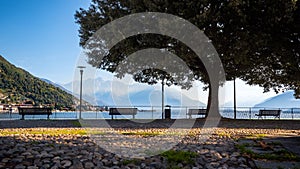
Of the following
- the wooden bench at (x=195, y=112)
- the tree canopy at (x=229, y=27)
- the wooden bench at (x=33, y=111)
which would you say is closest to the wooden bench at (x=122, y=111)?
the tree canopy at (x=229, y=27)

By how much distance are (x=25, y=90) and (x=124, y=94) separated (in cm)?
3481

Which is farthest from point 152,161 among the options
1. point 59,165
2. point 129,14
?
point 129,14

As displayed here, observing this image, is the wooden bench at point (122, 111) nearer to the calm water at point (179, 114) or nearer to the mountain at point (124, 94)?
the mountain at point (124, 94)

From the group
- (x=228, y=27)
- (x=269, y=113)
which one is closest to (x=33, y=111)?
(x=228, y=27)

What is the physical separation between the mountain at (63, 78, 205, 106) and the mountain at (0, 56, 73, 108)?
71.9ft

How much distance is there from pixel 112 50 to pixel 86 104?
7062 millimetres

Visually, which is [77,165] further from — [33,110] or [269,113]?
[269,113]

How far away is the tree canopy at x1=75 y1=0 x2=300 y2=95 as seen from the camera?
11.8 meters

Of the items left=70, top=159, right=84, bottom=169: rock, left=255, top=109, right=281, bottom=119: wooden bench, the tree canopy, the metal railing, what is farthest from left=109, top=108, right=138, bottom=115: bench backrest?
left=70, top=159, right=84, bottom=169: rock

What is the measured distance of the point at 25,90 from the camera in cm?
4388

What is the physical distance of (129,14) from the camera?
1312cm

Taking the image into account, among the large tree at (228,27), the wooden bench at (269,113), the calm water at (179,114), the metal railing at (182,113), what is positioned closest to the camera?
the large tree at (228,27)

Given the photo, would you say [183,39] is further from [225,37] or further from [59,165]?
[59,165]

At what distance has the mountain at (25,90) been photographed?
41.2 metres
